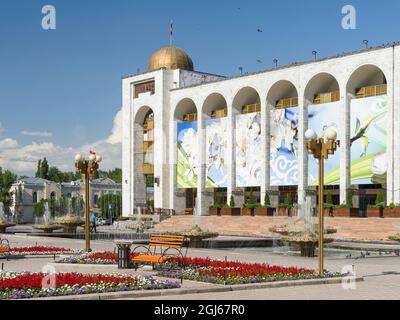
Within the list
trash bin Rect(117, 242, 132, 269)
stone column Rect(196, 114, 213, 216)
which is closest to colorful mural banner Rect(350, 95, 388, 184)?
stone column Rect(196, 114, 213, 216)

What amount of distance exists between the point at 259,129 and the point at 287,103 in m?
2.70

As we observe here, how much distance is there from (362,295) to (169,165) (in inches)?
1672

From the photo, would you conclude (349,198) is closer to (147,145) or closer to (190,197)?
(190,197)

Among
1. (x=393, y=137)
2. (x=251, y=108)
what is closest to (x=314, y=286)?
(x=393, y=137)

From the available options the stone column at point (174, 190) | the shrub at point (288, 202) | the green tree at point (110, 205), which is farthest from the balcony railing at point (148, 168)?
the green tree at point (110, 205)

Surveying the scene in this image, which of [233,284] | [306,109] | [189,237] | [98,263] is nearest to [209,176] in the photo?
[306,109]

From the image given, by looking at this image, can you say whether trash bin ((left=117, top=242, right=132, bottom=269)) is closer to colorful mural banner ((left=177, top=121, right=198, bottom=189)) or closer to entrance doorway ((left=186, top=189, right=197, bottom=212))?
colorful mural banner ((left=177, top=121, right=198, bottom=189))

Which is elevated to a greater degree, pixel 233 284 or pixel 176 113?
pixel 176 113

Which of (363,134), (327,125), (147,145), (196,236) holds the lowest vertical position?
(196,236)

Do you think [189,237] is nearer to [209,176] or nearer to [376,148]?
[376,148]

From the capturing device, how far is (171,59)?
2158 inches

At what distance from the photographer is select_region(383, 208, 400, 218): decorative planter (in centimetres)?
3188

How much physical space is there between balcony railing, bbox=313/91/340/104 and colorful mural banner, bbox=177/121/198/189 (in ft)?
35.9
